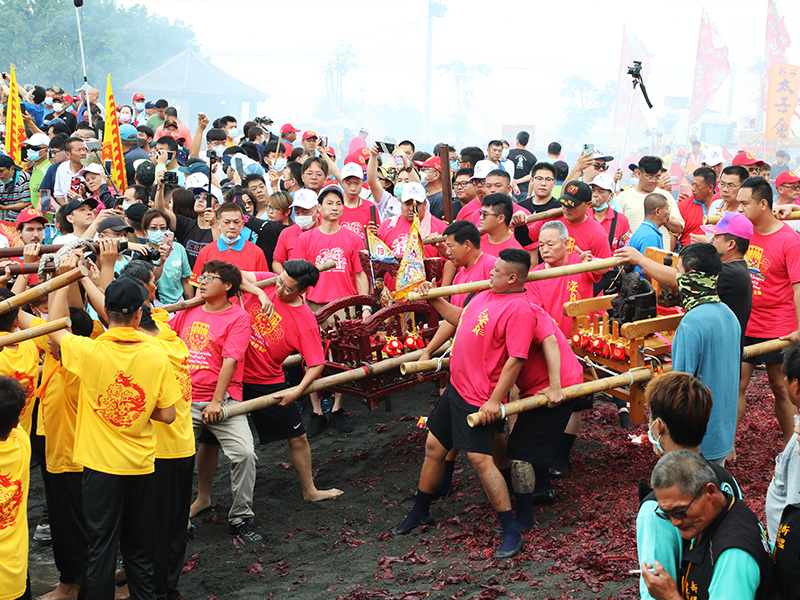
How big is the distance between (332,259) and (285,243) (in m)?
0.74

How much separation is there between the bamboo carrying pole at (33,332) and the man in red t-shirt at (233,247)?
3184 mm

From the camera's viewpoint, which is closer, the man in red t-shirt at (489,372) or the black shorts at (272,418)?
the man in red t-shirt at (489,372)

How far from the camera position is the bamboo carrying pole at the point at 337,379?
19.0 ft

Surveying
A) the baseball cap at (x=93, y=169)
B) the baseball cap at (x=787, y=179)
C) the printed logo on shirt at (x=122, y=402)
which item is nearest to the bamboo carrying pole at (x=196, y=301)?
the printed logo on shirt at (x=122, y=402)

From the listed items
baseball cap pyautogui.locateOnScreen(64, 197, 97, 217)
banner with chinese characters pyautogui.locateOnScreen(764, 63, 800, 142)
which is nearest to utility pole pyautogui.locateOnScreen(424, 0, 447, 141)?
banner with chinese characters pyautogui.locateOnScreen(764, 63, 800, 142)

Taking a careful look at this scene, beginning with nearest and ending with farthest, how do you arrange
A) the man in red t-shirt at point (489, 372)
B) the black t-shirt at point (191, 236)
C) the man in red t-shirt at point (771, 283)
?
the man in red t-shirt at point (489, 372) → the man in red t-shirt at point (771, 283) → the black t-shirt at point (191, 236)

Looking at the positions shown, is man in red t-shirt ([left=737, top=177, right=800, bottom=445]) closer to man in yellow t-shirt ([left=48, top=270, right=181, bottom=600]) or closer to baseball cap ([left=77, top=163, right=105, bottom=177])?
man in yellow t-shirt ([left=48, top=270, right=181, bottom=600])

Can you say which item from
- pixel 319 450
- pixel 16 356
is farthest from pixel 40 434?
pixel 319 450

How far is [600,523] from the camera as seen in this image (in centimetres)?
557

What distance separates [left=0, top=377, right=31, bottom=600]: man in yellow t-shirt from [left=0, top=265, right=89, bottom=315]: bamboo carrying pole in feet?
2.89

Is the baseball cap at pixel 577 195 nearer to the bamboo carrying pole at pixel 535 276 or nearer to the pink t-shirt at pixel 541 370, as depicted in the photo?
the bamboo carrying pole at pixel 535 276

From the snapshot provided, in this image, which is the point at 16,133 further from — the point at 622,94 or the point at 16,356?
the point at 622,94

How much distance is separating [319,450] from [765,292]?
4.56 metres

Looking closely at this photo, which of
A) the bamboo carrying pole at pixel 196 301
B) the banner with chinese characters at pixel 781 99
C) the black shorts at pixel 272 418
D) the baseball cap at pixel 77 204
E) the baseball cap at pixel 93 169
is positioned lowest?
the black shorts at pixel 272 418
